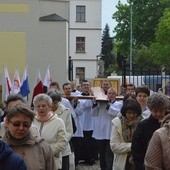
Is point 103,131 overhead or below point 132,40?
below

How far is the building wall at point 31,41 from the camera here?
31062 mm

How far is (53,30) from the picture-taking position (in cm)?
3134

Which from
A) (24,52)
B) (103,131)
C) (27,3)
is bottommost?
(103,131)

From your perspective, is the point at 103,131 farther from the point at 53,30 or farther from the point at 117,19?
the point at 117,19

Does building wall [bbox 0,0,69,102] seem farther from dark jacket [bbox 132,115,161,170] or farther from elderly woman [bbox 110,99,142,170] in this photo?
dark jacket [bbox 132,115,161,170]

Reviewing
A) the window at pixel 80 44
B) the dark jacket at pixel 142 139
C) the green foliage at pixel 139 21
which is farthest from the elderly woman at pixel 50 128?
the window at pixel 80 44

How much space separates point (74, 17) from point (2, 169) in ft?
223

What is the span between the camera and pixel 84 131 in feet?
46.3

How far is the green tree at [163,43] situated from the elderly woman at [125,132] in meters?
40.4

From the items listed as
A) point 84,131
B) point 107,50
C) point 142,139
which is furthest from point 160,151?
point 107,50

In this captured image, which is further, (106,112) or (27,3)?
(27,3)

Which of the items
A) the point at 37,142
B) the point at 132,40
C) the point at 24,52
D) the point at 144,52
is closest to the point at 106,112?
the point at 37,142

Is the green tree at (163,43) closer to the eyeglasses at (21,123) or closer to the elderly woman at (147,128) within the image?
the elderly woman at (147,128)

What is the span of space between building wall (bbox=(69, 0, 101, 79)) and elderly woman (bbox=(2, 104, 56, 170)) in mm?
62677
